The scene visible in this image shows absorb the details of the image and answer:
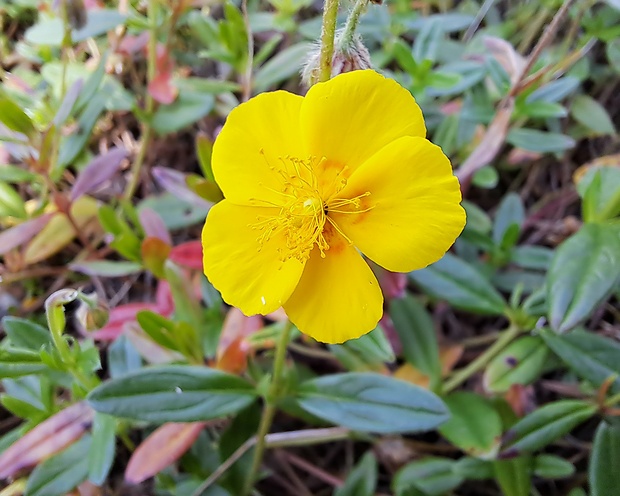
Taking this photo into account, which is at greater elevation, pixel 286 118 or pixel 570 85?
pixel 286 118

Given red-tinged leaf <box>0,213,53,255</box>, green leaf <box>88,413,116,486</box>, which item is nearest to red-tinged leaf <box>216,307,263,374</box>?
green leaf <box>88,413,116,486</box>

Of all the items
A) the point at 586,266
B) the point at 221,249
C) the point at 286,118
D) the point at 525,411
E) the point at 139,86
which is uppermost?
the point at 286,118

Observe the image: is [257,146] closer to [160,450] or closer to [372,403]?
[372,403]

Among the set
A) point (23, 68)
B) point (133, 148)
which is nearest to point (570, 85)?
point (133, 148)

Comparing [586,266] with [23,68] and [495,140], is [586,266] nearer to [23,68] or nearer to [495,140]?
[495,140]

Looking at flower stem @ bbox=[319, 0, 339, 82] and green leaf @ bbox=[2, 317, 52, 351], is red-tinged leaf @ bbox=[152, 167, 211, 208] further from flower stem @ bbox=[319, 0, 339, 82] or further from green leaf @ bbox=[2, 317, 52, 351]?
flower stem @ bbox=[319, 0, 339, 82]

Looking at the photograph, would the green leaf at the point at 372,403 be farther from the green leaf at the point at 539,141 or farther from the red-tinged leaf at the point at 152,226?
the green leaf at the point at 539,141

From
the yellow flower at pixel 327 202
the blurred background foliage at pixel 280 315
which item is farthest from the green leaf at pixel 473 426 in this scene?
the yellow flower at pixel 327 202
